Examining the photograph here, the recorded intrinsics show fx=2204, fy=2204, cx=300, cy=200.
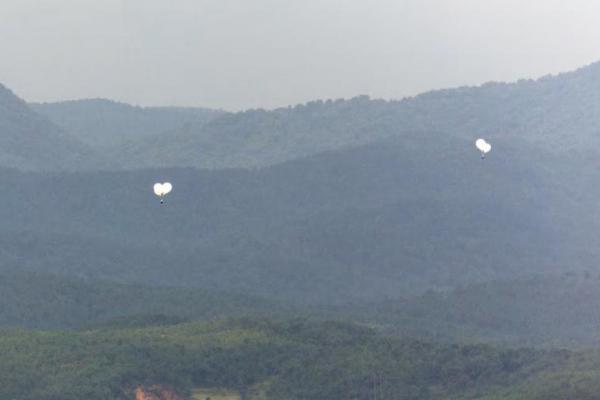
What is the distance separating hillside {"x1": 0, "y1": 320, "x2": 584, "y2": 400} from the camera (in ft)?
346

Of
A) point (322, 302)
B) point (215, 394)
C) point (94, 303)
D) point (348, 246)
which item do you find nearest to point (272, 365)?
point (215, 394)

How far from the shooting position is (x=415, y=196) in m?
200

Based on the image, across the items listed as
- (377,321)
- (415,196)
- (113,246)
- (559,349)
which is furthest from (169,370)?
(415,196)

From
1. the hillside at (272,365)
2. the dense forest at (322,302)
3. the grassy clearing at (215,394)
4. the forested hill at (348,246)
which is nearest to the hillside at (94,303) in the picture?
the dense forest at (322,302)

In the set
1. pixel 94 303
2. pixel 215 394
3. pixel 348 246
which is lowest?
pixel 215 394

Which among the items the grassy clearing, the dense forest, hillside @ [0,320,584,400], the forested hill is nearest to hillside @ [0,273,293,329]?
the dense forest

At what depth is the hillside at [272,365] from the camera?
10531cm

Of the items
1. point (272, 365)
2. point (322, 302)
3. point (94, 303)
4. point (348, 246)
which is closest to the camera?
point (272, 365)

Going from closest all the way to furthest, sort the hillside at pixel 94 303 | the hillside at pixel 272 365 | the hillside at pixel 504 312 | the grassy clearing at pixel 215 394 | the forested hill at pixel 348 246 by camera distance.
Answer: the hillside at pixel 272 365, the grassy clearing at pixel 215 394, the hillside at pixel 504 312, the hillside at pixel 94 303, the forested hill at pixel 348 246

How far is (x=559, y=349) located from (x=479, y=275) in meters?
62.5

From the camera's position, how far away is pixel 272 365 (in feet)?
368

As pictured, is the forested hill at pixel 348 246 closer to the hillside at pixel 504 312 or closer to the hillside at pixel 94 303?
the hillside at pixel 504 312

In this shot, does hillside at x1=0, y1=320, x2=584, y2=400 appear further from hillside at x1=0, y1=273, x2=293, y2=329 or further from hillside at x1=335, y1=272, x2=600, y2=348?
hillside at x1=0, y1=273, x2=293, y2=329

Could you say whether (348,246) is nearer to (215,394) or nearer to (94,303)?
(94,303)
